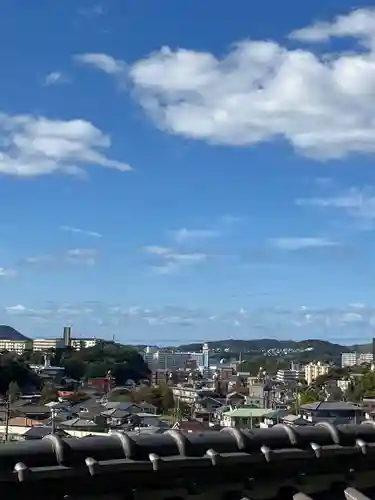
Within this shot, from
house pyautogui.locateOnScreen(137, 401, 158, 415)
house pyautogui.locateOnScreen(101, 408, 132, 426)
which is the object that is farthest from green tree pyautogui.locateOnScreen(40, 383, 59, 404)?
house pyautogui.locateOnScreen(101, 408, 132, 426)

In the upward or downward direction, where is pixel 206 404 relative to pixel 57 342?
downward

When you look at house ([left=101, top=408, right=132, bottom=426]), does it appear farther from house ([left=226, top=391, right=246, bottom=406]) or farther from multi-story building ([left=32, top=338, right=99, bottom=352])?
multi-story building ([left=32, top=338, right=99, bottom=352])

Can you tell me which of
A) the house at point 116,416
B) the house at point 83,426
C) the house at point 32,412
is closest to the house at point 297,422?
the house at point 83,426

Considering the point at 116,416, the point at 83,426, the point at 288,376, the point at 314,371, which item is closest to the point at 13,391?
the point at 116,416

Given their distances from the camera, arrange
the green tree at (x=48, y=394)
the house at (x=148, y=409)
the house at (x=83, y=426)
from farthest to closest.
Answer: the green tree at (x=48, y=394)
the house at (x=148, y=409)
the house at (x=83, y=426)

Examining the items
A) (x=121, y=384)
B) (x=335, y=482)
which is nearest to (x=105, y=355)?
(x=121, y=384)

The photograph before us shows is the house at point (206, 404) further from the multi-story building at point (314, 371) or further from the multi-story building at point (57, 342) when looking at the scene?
the multi-story building at point (57, 342)

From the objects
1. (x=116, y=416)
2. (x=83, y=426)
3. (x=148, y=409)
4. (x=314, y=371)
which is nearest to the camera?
(x=83, y=426)

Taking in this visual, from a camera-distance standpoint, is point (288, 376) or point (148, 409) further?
point (288, 376)

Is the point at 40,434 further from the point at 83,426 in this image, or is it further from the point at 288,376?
the point at 288,376

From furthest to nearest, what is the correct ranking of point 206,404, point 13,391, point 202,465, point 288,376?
point 288,376 → point 206,404 → point 13,391 → point 202,465

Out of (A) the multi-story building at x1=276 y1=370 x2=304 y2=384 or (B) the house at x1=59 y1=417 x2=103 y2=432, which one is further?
(A) the multi-story building at x1=276 y1=370 x2=304 y2=384
